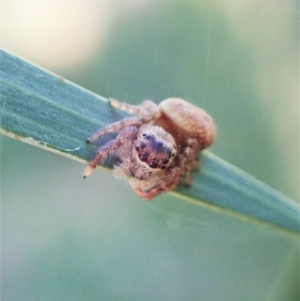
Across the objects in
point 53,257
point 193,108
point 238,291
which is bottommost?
point 53,257

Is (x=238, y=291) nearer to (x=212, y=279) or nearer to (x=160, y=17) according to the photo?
(x=212, y=279)

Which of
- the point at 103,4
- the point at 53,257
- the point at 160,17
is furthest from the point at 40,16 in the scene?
the point at 53,257

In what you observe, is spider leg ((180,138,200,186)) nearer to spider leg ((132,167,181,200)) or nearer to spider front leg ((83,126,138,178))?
spider leg ((132,167,181,200))

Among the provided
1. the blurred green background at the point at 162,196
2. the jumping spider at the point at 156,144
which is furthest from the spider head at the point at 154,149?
the blurred green background at the point at 162,196

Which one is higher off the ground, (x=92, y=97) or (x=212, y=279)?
(x=92, y=97)

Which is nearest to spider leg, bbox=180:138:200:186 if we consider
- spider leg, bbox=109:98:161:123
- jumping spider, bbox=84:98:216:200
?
jumping spider, bbox=84:98:216:200
